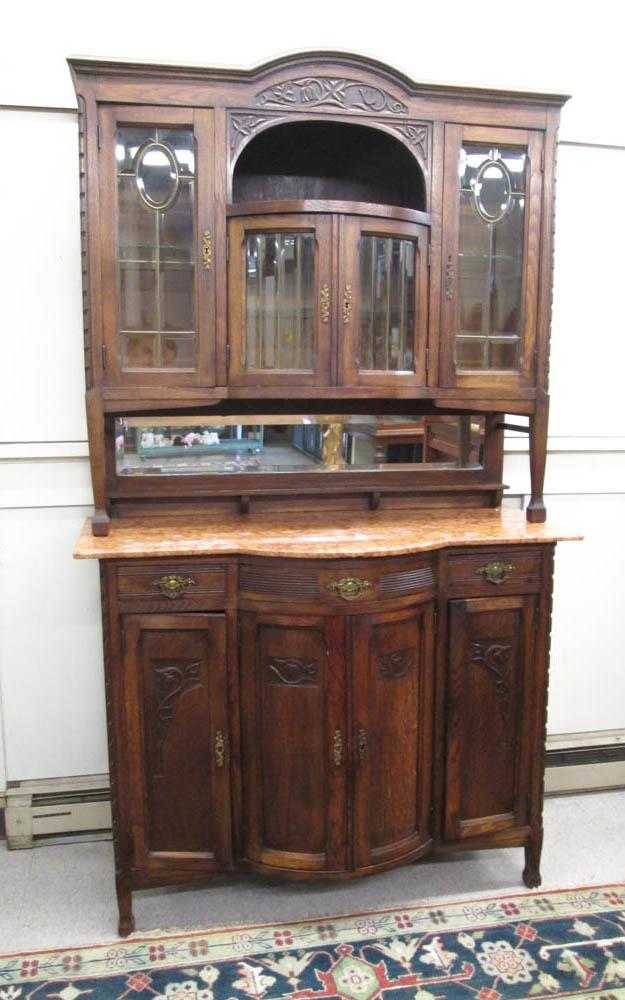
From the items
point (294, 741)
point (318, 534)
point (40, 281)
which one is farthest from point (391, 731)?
point (40, 281)

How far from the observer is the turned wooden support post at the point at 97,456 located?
1981mm

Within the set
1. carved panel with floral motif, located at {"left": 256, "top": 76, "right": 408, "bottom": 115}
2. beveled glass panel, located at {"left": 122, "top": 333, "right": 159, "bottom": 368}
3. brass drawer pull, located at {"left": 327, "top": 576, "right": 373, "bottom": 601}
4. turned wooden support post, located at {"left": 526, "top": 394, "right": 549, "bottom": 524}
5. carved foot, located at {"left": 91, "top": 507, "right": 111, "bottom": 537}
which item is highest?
carved panel with floral motif, located at {"left": 256, "top": 76, "right": 408, "bottom": 115}

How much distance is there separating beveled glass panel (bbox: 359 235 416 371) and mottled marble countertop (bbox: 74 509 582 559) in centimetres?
45

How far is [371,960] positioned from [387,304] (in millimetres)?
1667

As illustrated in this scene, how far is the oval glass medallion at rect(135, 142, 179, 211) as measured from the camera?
6.40ft

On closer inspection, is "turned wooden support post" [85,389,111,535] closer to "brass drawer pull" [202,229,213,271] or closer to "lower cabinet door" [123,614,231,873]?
"lower cabinet door" [123,614,231,873]

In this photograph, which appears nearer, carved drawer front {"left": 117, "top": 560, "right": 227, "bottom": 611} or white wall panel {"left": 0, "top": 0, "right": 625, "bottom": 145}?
carved drawer front {"left": 117, "top": 560, "right": 227, "bottom": 611}

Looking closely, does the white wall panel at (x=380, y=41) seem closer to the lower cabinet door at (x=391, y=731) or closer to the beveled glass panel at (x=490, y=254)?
the beveled glass panel at (x=490, y=254)

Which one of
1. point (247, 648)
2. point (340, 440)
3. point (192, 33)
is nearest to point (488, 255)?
point (340, 440)

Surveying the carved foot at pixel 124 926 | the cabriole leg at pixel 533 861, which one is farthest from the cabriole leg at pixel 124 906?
the cabriole leg at pixel 533 861

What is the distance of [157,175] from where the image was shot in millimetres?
1963

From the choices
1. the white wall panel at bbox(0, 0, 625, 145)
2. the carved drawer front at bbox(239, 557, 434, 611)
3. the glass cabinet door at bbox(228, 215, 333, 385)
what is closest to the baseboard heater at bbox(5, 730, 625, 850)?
the carved drawer front at bbox(239, 557, 434, 611)

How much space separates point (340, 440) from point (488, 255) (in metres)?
0.67

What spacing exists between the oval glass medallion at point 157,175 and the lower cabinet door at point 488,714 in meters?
1.27
